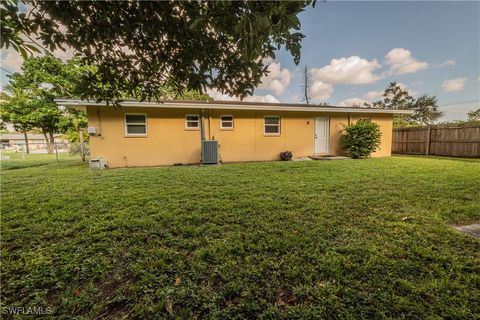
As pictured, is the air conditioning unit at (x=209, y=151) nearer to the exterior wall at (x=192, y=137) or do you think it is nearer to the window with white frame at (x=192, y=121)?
the exterior wall at (x=192, y=137)

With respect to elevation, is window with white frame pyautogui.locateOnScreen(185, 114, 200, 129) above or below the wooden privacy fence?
above

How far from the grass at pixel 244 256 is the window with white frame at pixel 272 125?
247 inches

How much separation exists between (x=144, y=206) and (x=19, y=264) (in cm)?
155

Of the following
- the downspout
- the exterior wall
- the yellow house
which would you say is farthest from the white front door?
the downspout

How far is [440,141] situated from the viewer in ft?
34.7

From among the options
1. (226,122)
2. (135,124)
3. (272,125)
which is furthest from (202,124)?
(272,125)

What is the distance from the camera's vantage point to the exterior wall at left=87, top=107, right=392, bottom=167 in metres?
7.93

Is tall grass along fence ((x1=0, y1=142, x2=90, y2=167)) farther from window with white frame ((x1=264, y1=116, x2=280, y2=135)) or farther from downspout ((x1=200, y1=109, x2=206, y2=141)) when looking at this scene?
window with white frame ((x1=264, y1=116, x2=280, y2=135))

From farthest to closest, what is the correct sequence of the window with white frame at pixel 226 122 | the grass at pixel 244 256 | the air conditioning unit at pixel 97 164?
the window with white frame at pixel 226 122 → the air conditioning unit at pixel 97 164 → the grass at pixel 244 256

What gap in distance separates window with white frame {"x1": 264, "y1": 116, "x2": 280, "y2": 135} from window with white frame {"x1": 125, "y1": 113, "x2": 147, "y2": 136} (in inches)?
212

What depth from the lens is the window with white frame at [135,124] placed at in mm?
8125

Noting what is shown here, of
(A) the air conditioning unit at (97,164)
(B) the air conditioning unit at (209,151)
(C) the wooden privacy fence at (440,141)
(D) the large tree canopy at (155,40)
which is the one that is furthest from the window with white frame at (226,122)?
(C) the wooden privacy fence at (440,141)

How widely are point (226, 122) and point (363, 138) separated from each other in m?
6.68

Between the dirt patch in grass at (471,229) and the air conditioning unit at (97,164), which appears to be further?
the air conditioning unit at (97,164)
